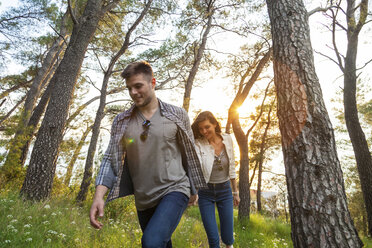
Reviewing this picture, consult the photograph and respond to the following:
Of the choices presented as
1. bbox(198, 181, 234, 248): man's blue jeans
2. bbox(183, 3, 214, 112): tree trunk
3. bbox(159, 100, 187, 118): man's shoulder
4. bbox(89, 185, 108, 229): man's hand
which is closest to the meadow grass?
bbox(198, 181, 234, 248): man's blue jeans

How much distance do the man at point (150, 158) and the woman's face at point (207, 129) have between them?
1365 mm

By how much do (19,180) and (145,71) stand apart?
5.81 meters

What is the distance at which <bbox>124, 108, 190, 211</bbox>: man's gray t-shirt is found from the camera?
192 cm

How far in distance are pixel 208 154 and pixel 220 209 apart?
85cm

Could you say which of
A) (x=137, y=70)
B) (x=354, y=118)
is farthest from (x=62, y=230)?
(x=354, y=118)

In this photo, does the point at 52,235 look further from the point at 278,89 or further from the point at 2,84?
the point at 2,84

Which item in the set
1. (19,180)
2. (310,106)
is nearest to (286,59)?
(310,106)

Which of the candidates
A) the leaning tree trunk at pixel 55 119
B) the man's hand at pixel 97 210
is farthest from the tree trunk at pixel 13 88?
the man's hand at pixel 97 210

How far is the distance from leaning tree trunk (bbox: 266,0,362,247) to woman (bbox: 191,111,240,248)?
1.26 meters

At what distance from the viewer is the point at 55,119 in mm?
5031

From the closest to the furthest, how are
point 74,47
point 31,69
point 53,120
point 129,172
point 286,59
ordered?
point 129,172, point 286,59, point 53,120, point 74,47, point 31,69

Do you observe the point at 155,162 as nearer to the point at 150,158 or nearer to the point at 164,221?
the point at 150,158

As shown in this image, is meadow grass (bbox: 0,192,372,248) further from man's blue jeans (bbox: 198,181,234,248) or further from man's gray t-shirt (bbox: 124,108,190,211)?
man's gray t-shirt (bbox: 124,108,190,211)

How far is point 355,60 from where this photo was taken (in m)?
7.73
